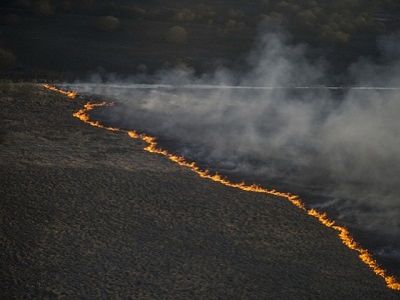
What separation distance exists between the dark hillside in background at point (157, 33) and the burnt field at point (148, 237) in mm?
6475

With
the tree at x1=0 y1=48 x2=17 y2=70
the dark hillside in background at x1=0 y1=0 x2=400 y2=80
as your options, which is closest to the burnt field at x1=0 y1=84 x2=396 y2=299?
the tree at x1=0 y1=48 x2=17 y2=70

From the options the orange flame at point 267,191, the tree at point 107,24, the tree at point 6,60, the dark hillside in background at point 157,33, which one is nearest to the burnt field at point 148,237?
the orange flame at point 267,191

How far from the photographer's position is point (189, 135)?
9727 mm

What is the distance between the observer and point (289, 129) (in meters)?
10.4

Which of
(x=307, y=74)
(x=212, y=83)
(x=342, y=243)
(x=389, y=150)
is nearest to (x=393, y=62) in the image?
(x=307, y=74)

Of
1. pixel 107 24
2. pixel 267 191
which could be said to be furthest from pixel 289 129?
pixel 107 24

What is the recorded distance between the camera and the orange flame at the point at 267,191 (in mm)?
5854

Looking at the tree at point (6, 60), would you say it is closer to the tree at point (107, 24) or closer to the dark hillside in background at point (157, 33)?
the dark hillside in background at point (157, 33)

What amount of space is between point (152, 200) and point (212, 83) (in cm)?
772

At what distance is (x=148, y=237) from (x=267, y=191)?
2.25 meters

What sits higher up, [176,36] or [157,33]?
[157,33]

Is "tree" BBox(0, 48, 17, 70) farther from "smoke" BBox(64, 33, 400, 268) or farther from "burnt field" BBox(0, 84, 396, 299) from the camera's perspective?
"burnt field" BBox(0, 84, 396, 299)

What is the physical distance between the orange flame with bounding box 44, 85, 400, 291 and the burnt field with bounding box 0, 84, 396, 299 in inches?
5.9

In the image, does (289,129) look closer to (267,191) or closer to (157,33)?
(267,191)
